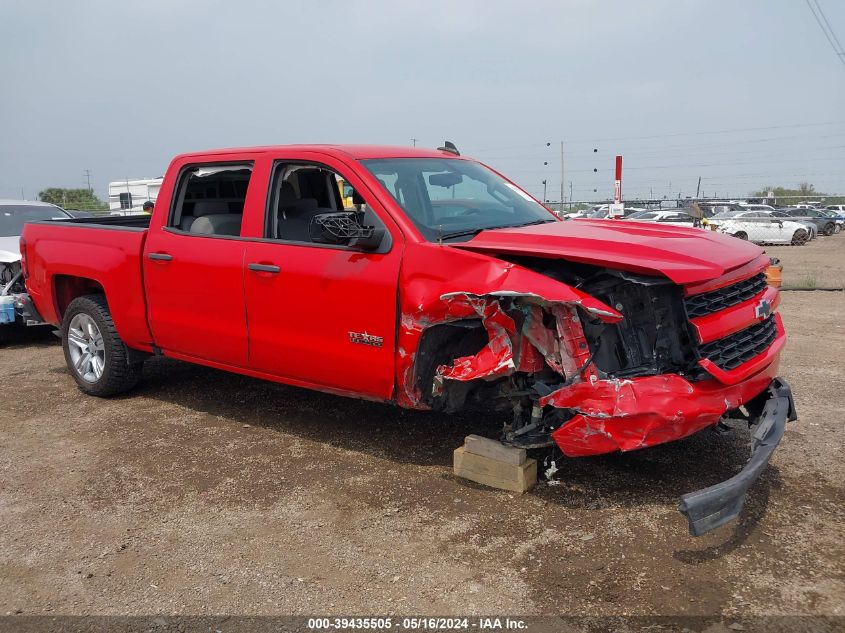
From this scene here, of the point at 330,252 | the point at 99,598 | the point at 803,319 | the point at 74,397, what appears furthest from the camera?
the point at 803,319

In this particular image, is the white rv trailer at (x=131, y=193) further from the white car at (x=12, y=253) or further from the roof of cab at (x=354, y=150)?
the roof of cab at (x=354, y=150)

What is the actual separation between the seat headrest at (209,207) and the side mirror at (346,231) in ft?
5.42

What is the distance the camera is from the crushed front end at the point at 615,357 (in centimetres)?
367

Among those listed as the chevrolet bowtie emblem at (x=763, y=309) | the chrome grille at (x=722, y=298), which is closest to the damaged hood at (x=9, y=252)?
the chrome grille at (x=722, y=298)

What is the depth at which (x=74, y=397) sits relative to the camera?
640 cm

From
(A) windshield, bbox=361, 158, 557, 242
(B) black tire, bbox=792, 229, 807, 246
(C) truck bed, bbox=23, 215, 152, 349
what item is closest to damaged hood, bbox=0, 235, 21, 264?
(C) truck bed, bbox=23, 215, 152, 349

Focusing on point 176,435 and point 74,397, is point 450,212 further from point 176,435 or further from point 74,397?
point 74,397

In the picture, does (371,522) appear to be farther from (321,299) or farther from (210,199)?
(210,199)

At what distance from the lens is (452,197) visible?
16.3 ft

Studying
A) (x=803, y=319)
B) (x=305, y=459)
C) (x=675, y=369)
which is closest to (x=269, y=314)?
(x=305, y=459)

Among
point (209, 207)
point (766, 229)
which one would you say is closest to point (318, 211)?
point (209, 207)

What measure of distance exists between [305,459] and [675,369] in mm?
2371

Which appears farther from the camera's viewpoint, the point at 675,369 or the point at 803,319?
the point at 803,319

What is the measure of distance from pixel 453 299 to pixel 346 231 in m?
0.83
